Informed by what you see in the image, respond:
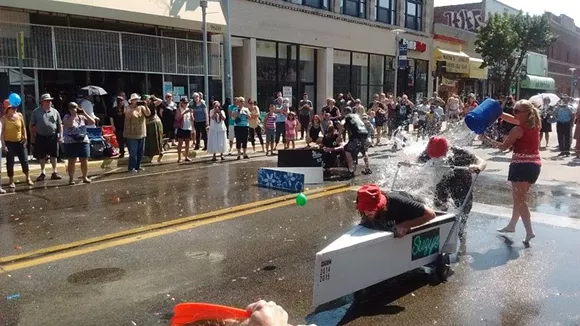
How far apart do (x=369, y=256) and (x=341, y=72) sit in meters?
23.5

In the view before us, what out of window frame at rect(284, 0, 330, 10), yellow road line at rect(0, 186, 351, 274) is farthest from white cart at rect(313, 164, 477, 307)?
window frame at rect(284, 0, 330, 10)

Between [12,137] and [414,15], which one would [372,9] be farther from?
[12,137]

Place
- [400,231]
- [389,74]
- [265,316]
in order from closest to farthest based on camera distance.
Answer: [265,316]
[400,231]
[389,74]

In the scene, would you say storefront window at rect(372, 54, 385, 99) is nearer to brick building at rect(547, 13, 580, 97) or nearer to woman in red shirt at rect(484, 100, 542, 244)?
woman in red shirt at rect(484, 100, 542, 244)

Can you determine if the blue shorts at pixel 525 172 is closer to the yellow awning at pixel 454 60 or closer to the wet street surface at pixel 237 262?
the wet street surface at pixel 237 262

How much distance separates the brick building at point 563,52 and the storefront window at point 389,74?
119 feet

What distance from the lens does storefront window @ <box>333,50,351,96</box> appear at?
26.8 meters

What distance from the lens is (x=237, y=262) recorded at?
19.2ft

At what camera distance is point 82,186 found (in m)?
10.6

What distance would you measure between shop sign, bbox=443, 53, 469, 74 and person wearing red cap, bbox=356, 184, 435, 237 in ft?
106

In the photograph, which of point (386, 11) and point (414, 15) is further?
point (414, 15)

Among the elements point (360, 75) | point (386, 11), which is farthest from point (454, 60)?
point (360, 75)

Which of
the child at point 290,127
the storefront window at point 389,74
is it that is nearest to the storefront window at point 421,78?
the storefront window at point 389,74

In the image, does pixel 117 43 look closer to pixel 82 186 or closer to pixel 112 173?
pixel 112 173
